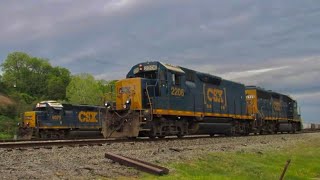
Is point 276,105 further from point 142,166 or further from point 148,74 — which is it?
point 142,166

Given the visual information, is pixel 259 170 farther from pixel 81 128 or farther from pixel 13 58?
pixel 13 58

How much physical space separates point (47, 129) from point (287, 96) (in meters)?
25.8

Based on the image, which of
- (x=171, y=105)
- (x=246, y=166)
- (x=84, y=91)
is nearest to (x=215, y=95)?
(x=171, y=105)

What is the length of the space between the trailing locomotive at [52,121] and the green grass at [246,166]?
881 inches

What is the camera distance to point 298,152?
809 inches

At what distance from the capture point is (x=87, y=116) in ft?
135

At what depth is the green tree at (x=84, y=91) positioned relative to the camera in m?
83.9

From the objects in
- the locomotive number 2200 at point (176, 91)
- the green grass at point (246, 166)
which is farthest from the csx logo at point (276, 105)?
the green grass at point (246, 166)

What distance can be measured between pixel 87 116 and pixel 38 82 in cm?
8064

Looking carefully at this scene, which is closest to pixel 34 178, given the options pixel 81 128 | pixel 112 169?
pixel 112 169

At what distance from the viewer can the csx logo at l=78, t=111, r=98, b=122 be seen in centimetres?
4025

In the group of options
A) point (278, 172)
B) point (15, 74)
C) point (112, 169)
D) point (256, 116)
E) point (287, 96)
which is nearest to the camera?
point (112, 169)

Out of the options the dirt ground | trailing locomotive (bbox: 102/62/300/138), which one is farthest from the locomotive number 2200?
the dirt ground

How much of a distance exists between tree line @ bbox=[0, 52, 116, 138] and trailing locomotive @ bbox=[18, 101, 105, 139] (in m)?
48.4
